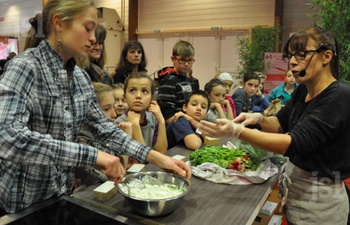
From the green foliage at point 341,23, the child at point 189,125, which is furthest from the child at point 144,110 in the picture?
the green foliage at point 341,23

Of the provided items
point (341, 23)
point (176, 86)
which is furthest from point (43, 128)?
point (341, 23)

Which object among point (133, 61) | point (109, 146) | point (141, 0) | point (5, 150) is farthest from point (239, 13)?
point (5, 150)

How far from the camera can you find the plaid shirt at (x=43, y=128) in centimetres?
102

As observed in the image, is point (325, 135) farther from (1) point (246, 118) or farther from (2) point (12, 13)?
(2) point (12, 13)

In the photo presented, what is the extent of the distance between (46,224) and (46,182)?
162 millimetres

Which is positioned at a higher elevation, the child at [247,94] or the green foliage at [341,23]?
the green foliage at [341,23]

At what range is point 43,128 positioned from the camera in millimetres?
1169

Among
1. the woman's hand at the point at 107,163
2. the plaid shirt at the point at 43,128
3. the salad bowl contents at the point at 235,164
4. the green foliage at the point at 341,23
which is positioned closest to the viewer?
the plaid shirt at the point at 43,128

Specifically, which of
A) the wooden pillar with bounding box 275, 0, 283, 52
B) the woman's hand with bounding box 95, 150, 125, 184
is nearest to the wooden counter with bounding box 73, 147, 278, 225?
the woman's hand with bounding box 95, 150, 125, 184

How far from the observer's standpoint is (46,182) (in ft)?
4.11

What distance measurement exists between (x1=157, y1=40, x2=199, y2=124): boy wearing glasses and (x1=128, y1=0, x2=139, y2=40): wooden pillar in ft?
21.7

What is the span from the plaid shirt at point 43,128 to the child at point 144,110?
79cm

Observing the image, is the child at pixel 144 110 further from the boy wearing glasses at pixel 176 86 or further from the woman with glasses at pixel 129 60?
the woman with glasses at pixel 129 60

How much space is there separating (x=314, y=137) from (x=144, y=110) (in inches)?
49.3
